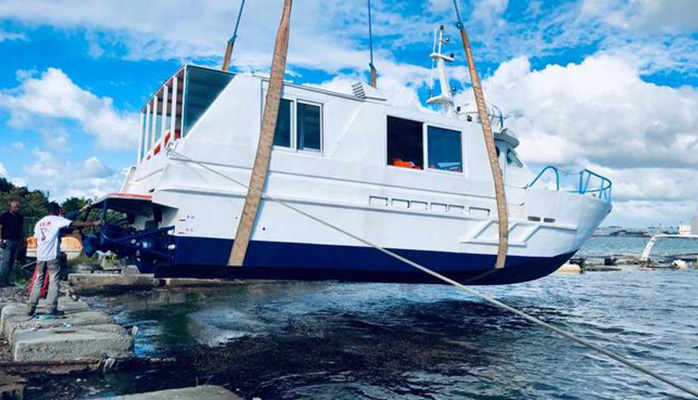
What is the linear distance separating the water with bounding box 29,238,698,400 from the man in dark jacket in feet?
6.73

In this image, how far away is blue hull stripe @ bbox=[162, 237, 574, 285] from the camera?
7609mm

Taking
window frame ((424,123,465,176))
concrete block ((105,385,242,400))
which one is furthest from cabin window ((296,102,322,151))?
concrete block ((105,385,242,400))

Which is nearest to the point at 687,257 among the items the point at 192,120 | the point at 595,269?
the point at 595,269

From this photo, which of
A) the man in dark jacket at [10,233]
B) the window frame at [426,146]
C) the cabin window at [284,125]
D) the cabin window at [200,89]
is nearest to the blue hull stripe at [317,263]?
the window frame at [426,146]

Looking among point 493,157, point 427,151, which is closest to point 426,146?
point 427,151

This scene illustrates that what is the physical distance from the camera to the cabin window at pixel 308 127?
8.27 meters

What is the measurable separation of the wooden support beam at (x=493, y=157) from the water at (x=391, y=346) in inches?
64.8

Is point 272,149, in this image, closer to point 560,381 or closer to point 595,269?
point 560,381

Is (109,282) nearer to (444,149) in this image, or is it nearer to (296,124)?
(296,124)

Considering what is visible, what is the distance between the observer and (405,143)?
9.34m

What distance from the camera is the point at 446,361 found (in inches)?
298

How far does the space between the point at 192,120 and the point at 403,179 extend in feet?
11.6

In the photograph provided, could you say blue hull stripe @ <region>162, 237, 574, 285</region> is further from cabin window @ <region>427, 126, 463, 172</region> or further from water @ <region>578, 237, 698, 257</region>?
water @ <region>578, 237, 698, 257</region>

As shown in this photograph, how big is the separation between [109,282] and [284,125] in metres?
9.00
